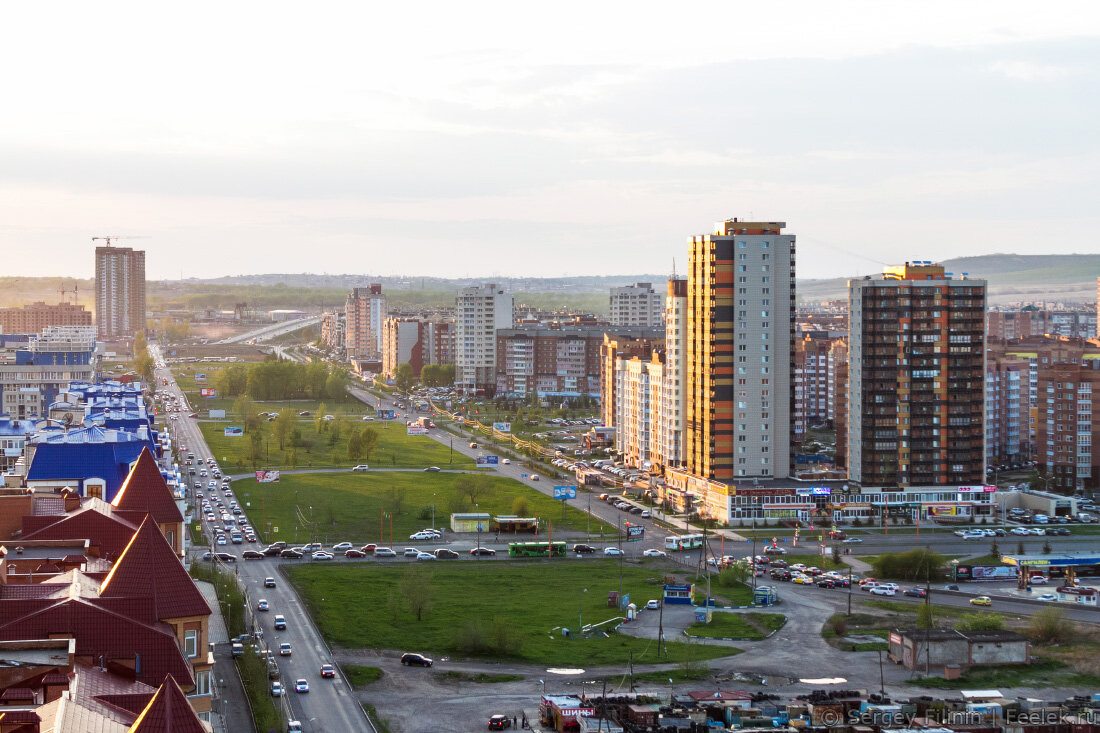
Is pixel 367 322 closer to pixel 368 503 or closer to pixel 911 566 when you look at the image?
pixel 368 503

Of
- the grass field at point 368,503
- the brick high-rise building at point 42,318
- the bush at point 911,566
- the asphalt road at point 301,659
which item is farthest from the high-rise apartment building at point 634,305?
the bush at point 911,566

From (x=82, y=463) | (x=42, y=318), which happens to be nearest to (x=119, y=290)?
(x=42, y=318)

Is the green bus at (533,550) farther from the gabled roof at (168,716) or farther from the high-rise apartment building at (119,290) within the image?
the high-rise apartment building at (119,290)

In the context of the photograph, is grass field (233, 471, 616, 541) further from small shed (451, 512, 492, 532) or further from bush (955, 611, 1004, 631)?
bush (955, 611, 1004, 631)

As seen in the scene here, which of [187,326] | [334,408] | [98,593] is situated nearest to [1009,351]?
[334,408]

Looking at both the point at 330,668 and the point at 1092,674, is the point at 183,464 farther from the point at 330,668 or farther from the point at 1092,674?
the point at 1092,674
